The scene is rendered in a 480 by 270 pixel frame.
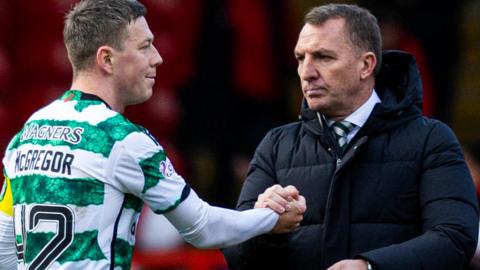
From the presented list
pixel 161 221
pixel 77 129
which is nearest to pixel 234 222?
pixel 77 129

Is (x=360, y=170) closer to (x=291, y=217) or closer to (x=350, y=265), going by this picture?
(x=291, y=217)

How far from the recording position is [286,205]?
403 centimetres

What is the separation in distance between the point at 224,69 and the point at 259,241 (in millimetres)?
3912

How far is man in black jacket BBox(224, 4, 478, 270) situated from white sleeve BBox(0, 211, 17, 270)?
761 millimetres

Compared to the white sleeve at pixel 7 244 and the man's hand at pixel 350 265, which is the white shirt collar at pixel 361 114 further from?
the white sleeve at pixel 7 244

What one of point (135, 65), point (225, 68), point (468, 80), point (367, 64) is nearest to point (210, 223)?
point (135, 65)

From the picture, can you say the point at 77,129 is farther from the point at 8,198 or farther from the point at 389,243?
the point at 389,243

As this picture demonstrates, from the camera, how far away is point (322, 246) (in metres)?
4.09

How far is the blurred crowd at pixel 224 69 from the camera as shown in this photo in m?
7.64

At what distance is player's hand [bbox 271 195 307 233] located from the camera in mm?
4043

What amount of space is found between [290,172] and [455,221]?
25.0 inches

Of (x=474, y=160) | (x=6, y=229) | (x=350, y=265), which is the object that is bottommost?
(x=474, y=160)

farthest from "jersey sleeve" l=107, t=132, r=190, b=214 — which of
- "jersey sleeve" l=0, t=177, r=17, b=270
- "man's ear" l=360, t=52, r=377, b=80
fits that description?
"man's ear" l=360, t=52, r=377, b=80

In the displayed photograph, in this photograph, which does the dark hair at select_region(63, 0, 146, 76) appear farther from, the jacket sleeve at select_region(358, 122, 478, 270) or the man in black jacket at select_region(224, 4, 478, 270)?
the jacket sleeve at select_region(358, 122, 478, 270)
